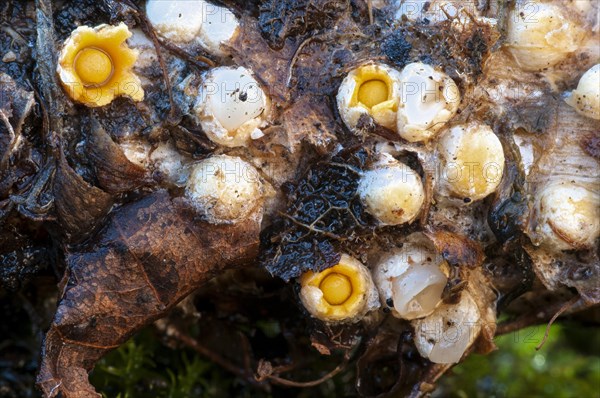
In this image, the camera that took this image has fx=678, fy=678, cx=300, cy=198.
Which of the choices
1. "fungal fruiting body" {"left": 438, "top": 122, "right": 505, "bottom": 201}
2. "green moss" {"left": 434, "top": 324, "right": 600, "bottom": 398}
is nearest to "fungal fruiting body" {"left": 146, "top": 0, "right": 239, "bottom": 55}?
"fungal fruiting body" {"left": 438, "top": 122, "right": 505, "bottom": 201}

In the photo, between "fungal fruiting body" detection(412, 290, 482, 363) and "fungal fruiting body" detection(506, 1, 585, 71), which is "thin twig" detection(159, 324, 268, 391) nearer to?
"fungal fruiting body" detection(412, 290, 482, 363)

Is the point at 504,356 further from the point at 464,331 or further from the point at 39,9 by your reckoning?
the point at 39,9

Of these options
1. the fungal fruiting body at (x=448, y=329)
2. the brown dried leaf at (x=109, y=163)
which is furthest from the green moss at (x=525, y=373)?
the brown dried leaf at (x=109, y=163)

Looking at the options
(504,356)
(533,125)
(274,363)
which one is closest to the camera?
(533,125)

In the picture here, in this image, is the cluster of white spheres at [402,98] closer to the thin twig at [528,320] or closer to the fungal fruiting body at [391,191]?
the fungal fruiting body at [391,191]

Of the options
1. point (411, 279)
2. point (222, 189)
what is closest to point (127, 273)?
point (222, 189)

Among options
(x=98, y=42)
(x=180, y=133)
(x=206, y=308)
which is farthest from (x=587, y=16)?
(x=206, y=308)
